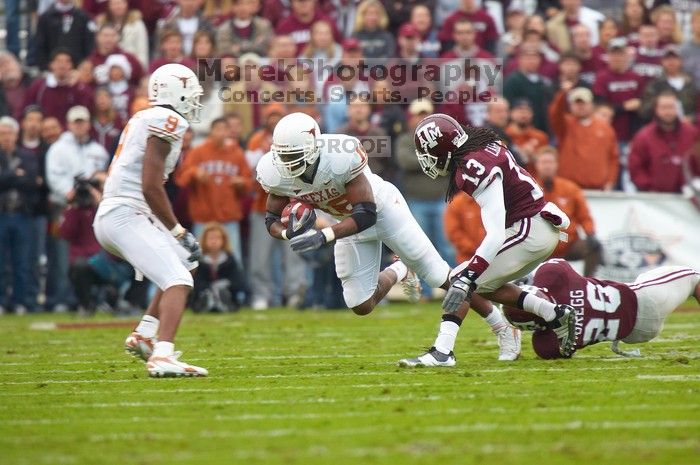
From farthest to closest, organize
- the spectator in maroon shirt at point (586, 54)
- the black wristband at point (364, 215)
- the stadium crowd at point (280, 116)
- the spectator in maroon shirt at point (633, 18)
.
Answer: the spectator in maroon shirt at point (633, 18) < the spectator in maroon shirt at point (586, 54) < the stadium crowd at point (280, 116) < the black wristband at point (364, 215)

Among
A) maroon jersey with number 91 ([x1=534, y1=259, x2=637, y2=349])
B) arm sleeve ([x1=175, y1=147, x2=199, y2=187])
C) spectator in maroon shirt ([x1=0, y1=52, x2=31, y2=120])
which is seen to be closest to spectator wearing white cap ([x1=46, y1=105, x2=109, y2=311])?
arm sleeve ([x1=175, y1=147, x2=199, y2=187])

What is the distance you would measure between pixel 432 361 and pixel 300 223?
115 centimetres

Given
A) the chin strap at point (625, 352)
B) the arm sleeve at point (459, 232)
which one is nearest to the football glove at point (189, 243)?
the chin strap at point (625, 352)

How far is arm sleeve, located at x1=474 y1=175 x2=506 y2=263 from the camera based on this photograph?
7230 mm

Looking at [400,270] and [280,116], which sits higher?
[280,116]

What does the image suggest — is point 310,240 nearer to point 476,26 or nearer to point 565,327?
point 565,327

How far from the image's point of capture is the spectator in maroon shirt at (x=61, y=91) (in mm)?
13844

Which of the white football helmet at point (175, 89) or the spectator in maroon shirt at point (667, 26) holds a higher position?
the spectator in maroon shirt at point (667, 26)

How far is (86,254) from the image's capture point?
12797mm

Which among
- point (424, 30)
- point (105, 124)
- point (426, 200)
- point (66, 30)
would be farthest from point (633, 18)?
point (66, 30)

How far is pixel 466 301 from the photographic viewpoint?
7504mm

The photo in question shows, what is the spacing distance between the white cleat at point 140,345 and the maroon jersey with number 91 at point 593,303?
7.99 feet

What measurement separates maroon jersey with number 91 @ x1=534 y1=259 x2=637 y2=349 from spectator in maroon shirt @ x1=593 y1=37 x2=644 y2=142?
6478 mm

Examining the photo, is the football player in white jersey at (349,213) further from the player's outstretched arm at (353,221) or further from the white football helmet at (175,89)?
the white football helmet at (175,89)
